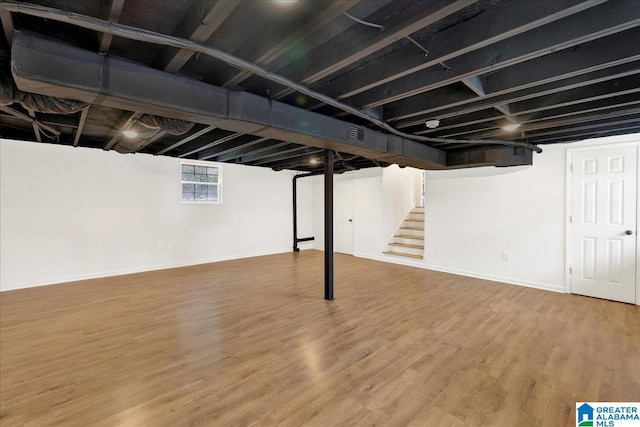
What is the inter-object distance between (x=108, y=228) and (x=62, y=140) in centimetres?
158

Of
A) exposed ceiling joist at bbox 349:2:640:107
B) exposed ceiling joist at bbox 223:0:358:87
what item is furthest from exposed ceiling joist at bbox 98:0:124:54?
exposed ceiling joist at bbox 349:2:640:107

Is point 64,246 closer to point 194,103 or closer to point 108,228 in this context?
point 108,228

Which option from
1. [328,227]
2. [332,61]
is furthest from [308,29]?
[328,227]

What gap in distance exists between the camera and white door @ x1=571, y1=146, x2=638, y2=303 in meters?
3.80

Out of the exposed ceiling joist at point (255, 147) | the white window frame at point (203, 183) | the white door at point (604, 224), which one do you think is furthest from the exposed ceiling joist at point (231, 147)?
the white door at point (604, 224)

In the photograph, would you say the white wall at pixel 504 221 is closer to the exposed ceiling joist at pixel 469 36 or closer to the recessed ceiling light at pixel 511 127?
the recessed ceiling light at pixel 511 127

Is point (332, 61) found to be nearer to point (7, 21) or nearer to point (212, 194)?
point (7, 21)

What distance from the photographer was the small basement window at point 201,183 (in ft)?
20.2

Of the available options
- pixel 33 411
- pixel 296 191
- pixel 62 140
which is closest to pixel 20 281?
pixel 62 140

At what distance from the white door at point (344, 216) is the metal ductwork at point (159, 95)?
403 centimetres

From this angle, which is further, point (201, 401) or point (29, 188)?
point (29, 188)

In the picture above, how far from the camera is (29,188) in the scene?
4.45 meters

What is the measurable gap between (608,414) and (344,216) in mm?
6013

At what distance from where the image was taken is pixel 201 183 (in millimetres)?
6348
